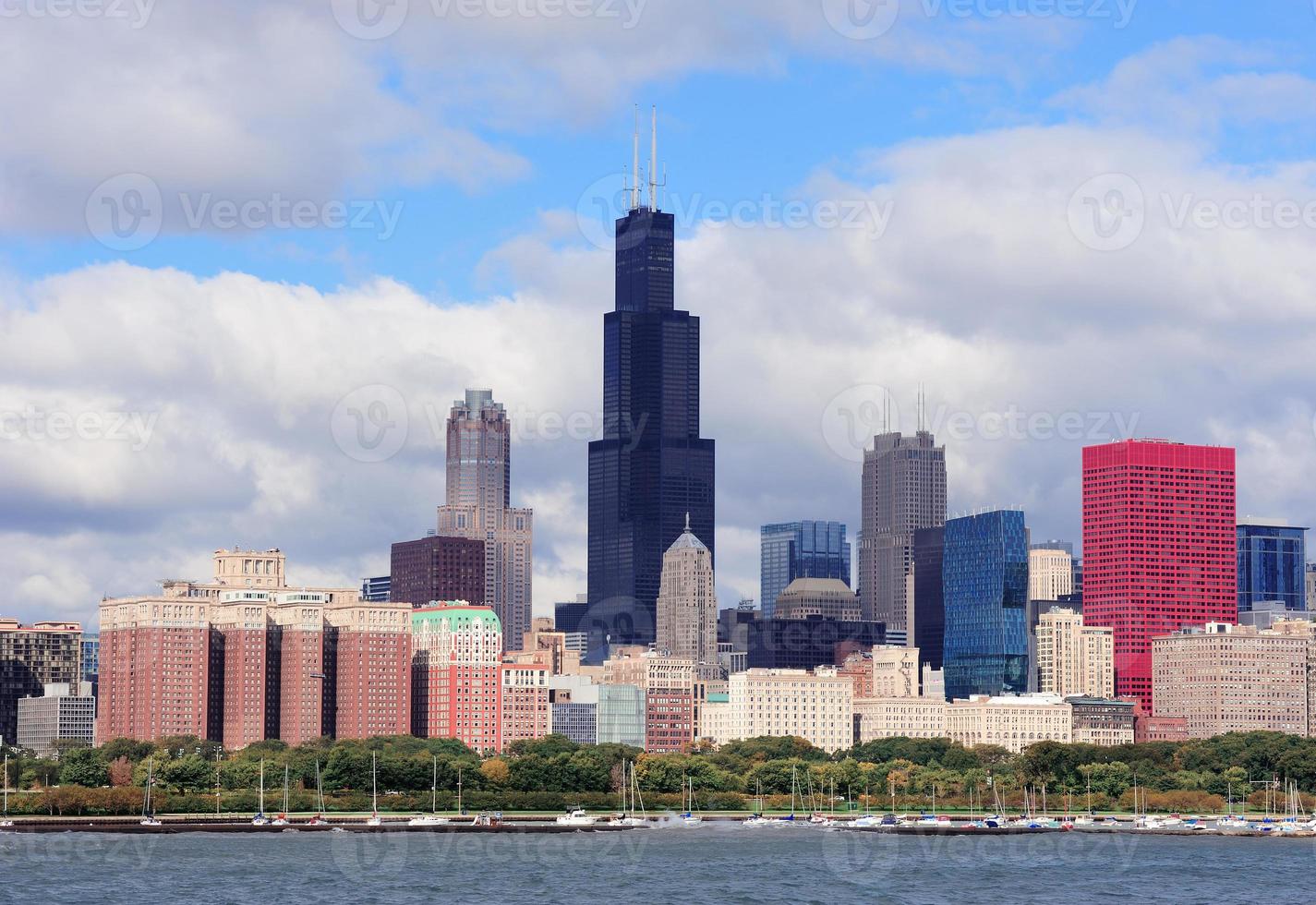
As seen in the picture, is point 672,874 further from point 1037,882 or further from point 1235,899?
point 1235,899

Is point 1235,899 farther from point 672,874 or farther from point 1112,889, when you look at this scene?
point 672,874

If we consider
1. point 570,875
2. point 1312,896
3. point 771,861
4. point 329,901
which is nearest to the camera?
point 329,901

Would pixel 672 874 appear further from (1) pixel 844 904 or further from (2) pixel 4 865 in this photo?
(2) pixel 4 865

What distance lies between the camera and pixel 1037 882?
18150 centimetres

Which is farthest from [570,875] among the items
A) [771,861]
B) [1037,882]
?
[1037,882]

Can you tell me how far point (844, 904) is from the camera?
164 metres

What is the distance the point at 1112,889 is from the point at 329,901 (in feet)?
188

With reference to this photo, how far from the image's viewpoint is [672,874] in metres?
185

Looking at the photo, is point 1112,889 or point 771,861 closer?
point 1112,889

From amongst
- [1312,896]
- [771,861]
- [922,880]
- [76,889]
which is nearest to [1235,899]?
[1312,896]

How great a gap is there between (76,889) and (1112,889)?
74391 mm

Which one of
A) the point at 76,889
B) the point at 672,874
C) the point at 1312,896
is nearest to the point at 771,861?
the point at 672,874

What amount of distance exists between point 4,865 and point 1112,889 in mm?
85170

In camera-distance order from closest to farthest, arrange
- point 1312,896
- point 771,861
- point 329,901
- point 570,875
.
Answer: point 329,901, point 1312,896, point 570,875, point 771,861
